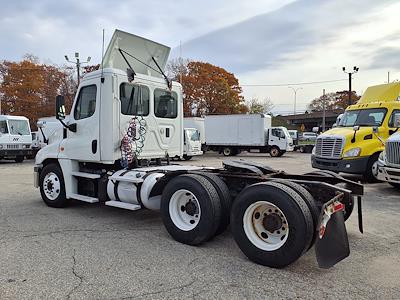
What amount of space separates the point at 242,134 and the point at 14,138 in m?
16.8

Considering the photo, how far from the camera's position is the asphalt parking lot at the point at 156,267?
3670mm

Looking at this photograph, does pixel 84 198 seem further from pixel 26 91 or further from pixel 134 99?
pixel 26 91

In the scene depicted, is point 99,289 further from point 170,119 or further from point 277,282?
point 170,119

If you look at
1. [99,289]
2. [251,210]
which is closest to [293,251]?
[251,210]

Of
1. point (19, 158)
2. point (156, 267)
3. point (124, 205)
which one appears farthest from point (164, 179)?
point (19, 158)

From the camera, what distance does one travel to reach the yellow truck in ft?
38.3

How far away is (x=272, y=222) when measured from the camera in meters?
4.38

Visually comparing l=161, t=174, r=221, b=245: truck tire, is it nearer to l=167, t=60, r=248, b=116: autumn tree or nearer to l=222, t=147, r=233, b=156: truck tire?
l=222, t=147, r=233, b=156: truck tire

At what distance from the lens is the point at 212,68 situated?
153ft

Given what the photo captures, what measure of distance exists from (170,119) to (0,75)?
140 feet

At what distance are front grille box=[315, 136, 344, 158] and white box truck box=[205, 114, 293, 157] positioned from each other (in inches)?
644

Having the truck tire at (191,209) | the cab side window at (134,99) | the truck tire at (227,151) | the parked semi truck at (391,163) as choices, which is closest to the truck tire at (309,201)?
the truck tire at (191,209)

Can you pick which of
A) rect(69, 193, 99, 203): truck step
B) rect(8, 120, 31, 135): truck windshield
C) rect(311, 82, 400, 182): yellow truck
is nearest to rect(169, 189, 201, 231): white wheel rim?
rect(69, 193, 99, 203): truck step

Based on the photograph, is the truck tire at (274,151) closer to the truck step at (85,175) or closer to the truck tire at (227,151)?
the truck tire at (227,151)
